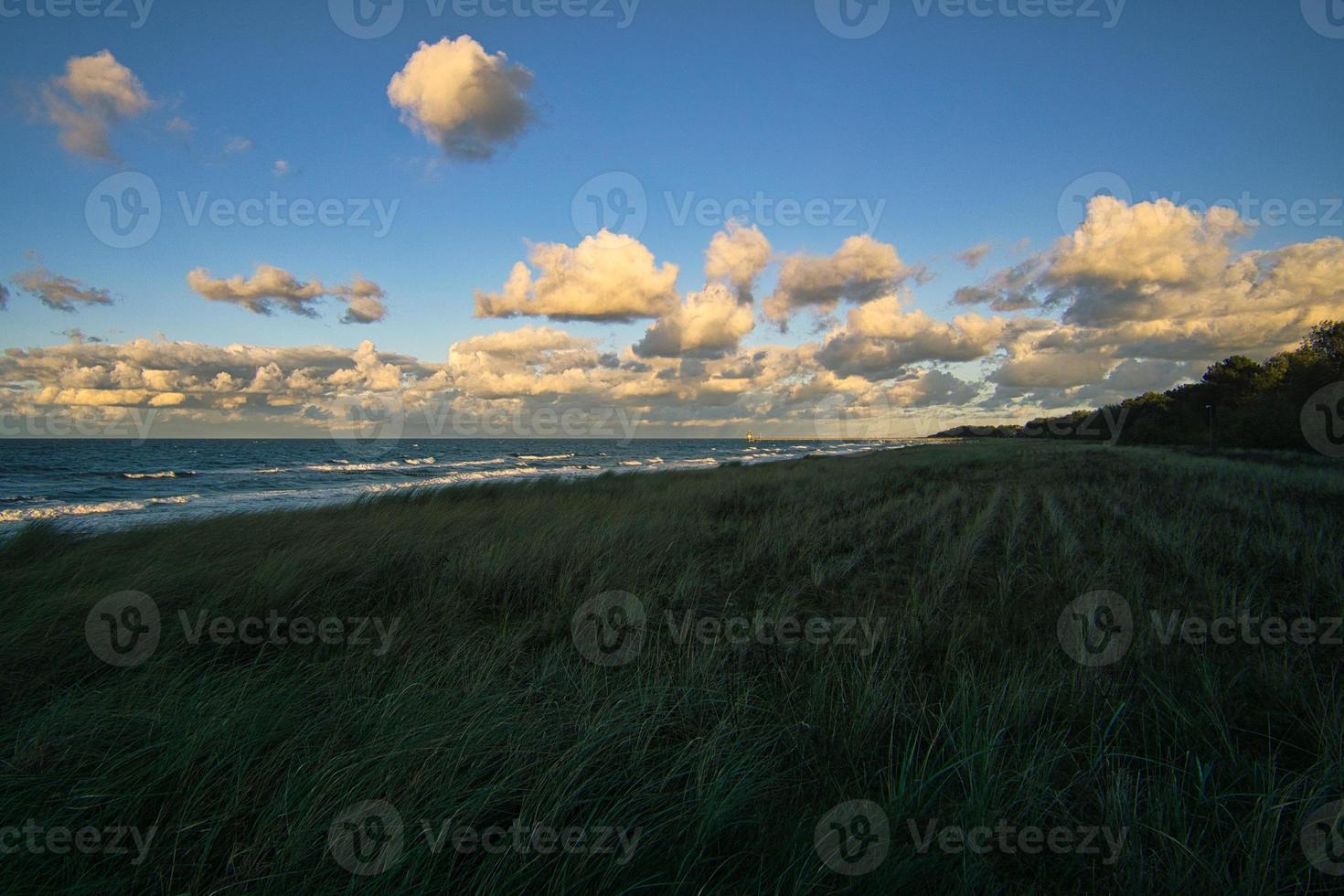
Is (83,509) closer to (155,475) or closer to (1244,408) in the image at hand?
(155,475)

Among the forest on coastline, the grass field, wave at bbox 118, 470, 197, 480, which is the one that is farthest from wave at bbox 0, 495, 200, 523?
the forest on coastline

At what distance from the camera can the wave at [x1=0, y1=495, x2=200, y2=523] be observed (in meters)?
16.8

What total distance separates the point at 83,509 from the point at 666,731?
82.9 feet

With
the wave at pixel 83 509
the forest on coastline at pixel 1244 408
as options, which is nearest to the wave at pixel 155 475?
the wave at pixel 83 509

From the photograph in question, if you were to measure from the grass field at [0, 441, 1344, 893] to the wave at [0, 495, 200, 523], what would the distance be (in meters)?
16.5

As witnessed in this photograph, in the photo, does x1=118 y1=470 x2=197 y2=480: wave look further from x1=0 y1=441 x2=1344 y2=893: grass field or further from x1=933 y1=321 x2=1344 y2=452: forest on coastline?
x1=933 y1=321 x2=1344 y2=452: forest on coastline

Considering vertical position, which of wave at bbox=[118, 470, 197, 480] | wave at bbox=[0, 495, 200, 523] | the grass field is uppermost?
wave at bbox=[118, 470, 197, 480]

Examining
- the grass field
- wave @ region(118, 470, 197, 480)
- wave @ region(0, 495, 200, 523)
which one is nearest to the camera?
the grass field

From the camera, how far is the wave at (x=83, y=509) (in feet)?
55.1

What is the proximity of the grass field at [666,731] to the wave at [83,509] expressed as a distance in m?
16.5

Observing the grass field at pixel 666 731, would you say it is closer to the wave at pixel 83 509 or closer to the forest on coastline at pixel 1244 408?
the wave at pixel 83 509

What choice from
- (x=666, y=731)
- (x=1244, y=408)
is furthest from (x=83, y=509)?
(x=1244, y=408)

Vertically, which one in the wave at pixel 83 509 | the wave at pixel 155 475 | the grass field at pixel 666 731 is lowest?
the grass field at pixel 666 731

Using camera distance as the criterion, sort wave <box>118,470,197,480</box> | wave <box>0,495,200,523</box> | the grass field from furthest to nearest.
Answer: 1. wave <box>118,470,197,480</box>
2. wave <box>0,495,200,523</box>
3. the grass field
